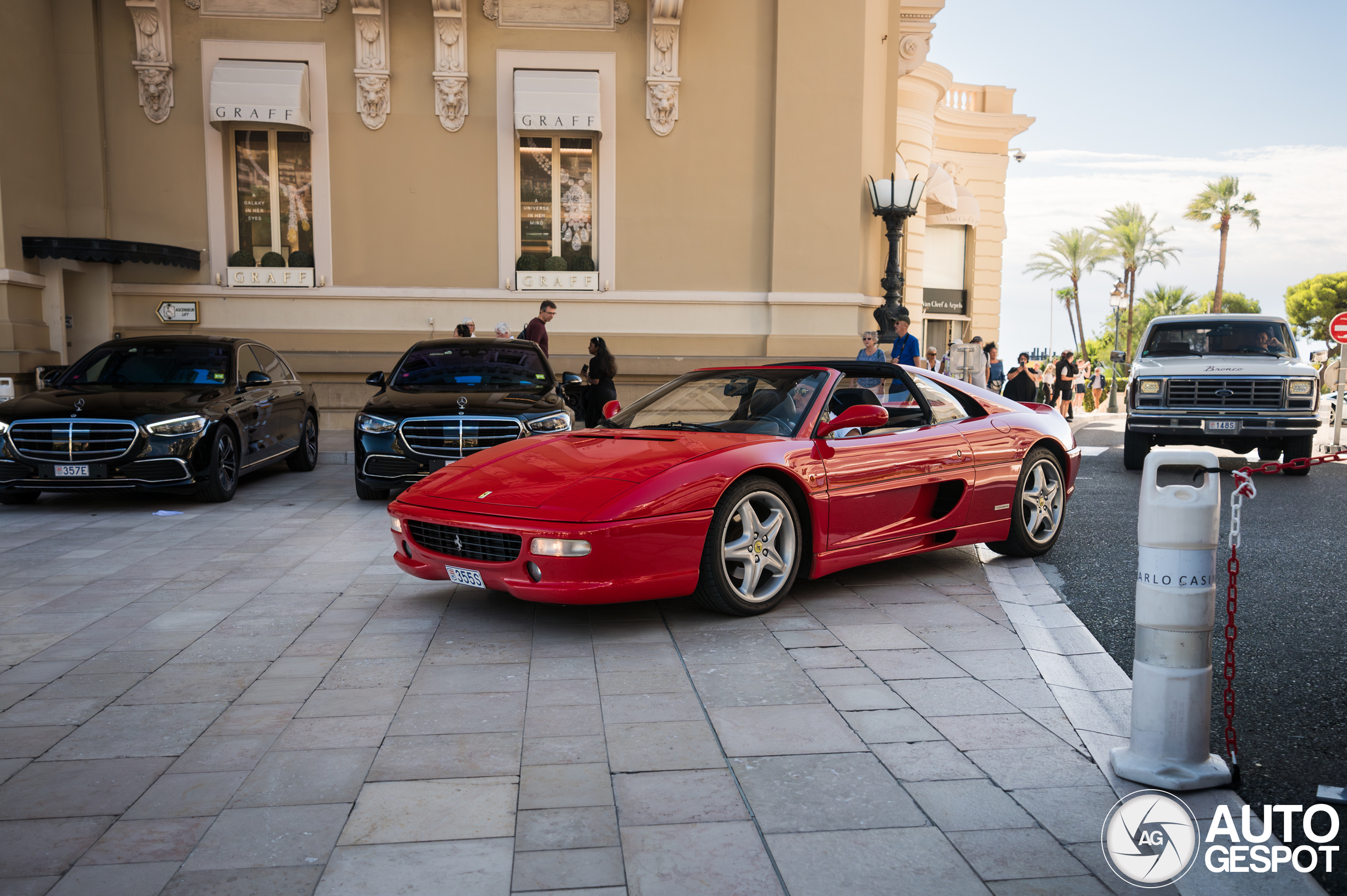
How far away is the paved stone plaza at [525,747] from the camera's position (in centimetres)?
259

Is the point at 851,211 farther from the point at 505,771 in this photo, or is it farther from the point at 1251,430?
the point at 505,771

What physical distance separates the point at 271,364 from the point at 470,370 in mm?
2700

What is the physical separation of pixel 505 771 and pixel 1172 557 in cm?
218

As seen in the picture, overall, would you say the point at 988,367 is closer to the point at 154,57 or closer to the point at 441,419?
the point at 441,419

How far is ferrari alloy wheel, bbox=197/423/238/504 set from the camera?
9.04 metres

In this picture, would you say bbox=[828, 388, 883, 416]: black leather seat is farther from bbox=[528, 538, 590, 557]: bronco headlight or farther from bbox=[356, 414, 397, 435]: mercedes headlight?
bbox=[356, 414, 397, 435]: mercedes headlight

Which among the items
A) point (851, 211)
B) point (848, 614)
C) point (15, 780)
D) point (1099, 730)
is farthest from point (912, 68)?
point (15, 780)

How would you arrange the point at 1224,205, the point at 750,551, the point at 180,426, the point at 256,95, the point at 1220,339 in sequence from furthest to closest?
the point at 1224,205, the point at 256,95, the point at 1220,339, the point at 180,426, the point at 750,551

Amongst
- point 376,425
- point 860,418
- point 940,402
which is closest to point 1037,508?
point 940,402

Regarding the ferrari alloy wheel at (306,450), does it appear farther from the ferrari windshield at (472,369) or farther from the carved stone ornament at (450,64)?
the carved stone ornament at (450,64)

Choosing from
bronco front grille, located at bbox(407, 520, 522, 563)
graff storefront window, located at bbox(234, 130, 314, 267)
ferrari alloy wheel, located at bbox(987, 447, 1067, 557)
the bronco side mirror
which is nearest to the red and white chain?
the bronco side mirror

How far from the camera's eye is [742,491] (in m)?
4.93

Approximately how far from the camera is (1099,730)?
11.7 ft

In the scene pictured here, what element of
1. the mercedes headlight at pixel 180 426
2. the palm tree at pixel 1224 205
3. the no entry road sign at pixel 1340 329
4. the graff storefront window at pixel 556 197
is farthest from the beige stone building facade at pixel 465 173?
the palm tree at pixel 1224 205
